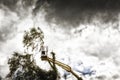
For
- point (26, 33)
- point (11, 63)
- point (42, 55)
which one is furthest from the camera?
point (11, 63)

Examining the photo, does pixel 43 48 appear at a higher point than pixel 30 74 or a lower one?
higher

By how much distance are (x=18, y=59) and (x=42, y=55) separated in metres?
6.72

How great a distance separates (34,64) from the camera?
40406 mm

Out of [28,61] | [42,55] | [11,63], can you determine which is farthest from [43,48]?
[11,63]

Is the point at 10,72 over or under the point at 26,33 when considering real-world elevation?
under

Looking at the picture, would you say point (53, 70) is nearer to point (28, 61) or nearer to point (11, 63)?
point (28, 61)

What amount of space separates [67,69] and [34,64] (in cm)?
603

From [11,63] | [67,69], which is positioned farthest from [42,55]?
[11,63]

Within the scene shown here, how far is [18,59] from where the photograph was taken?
134ft

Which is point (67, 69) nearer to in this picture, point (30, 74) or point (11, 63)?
point (30, 74)

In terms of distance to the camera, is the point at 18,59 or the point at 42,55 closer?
the point at 42,55

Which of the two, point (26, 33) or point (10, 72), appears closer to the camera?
point (26, 33)

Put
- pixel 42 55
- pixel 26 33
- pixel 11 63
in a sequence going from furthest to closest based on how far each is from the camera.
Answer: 1. pixel 11 63
2. pixel 26 33
3. pixel 42 55

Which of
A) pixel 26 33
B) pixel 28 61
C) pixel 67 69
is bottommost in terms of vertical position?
pixel 67 69
